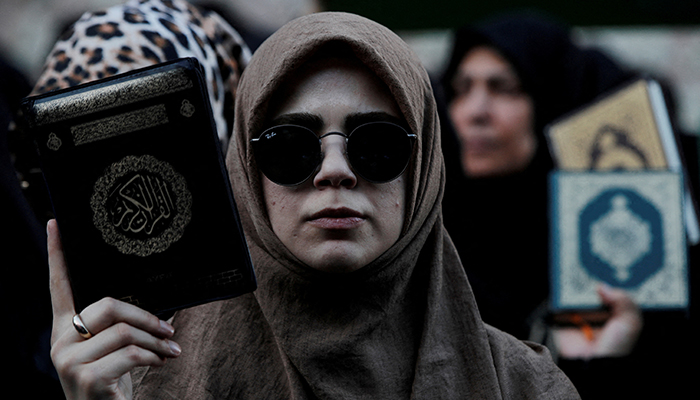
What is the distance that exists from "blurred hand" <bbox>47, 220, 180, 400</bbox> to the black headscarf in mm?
2495

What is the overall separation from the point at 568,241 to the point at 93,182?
6.54 ft

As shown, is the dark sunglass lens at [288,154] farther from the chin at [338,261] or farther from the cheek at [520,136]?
the cheek at [520,136]

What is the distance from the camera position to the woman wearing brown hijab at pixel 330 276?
4.64 feet

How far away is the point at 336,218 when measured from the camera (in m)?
1.42

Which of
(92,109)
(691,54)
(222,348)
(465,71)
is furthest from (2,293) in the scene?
(691,54)

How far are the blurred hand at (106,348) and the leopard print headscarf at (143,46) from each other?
78 cm

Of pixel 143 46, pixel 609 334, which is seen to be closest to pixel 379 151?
pixel 143 46

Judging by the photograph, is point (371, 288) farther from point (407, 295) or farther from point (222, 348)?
point (222, 348)

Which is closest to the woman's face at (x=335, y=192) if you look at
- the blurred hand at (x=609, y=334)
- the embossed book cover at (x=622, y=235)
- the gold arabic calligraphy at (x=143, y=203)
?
the gold arabic calligraphy at (x=143, y=203)

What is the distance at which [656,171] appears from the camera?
272 centimetres

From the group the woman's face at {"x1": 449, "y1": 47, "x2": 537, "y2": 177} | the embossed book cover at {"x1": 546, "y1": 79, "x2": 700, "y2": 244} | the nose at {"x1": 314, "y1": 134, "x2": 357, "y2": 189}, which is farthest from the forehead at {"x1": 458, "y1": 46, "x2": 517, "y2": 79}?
the nose at {"x1": 314, "y1": 134, "x2": 357, "y2": 189}

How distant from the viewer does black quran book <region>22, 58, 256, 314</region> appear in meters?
1.33

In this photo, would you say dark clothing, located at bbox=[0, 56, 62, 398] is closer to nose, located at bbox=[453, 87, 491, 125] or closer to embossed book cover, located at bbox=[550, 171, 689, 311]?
embossed book cover, located at bbox=[550, 171, 689, 311]

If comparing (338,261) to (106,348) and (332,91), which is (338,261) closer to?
(332,91)
